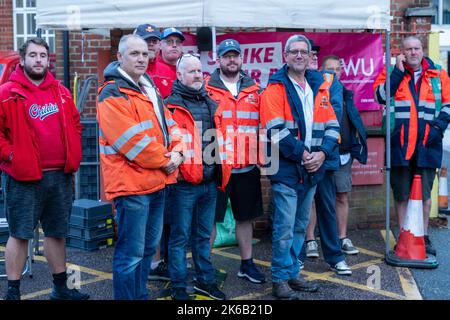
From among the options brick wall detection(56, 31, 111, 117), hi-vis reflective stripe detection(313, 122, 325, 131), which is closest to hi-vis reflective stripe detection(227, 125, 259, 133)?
hi-vis reflective stripe detection(313, 122, 325, 131)

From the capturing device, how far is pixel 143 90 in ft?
14.0

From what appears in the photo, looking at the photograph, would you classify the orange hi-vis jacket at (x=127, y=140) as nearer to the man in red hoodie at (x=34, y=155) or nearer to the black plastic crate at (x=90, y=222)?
the man in red hoodie at (x=34, y=155)

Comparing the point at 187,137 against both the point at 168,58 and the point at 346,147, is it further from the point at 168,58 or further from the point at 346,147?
the point at 346,147

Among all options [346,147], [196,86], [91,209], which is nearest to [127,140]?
[196,86]

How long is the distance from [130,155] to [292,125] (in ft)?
4.68

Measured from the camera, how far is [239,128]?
A: 16.4 feet

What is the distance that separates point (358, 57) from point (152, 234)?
3.76 m

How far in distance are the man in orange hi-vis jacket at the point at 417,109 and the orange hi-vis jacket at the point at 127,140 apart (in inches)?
111

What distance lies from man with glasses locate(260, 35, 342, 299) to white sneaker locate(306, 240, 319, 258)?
1142 millimetres

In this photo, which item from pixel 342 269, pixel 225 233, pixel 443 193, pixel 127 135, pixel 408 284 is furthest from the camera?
pixel 443 193

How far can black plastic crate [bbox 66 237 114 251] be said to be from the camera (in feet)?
20.9

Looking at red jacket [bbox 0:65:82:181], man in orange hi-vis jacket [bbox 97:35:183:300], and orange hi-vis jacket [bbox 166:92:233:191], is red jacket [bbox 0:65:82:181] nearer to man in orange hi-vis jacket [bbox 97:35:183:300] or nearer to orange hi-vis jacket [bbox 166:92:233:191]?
man in orange hi-vis jacket [bbox 97:35:183:300]

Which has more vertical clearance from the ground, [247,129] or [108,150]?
[247,129]

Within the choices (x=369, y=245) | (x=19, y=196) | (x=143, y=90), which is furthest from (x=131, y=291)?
(x=369, y=245)
